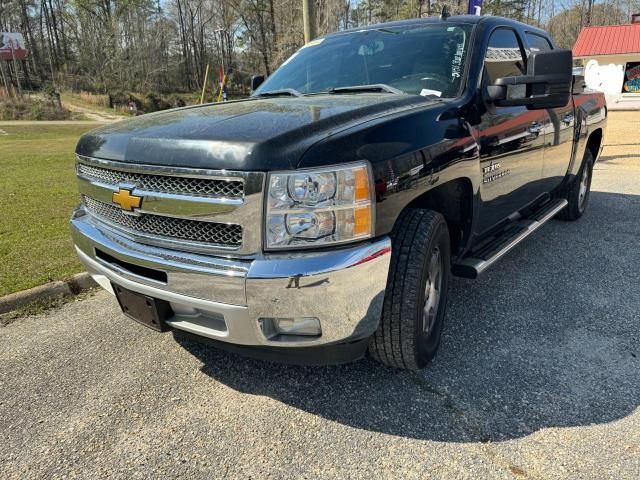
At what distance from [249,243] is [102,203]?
43.0 inches

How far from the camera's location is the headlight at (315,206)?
201 cm

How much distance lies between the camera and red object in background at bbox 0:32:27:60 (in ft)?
142

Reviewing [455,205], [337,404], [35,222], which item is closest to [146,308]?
[337,404]

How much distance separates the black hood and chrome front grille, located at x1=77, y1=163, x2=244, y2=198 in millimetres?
69

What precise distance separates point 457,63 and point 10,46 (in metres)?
50.9

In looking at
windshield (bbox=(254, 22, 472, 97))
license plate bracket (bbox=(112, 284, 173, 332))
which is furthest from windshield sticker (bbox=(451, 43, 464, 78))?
license plate bracket (bbox=(112, 284, 173, 332))

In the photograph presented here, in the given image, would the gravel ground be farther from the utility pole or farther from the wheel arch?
the utility pole

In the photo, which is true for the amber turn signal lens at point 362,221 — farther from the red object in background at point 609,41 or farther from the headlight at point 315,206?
the red object in background at point 609,41

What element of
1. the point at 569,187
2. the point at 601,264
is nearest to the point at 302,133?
the point at 601,264

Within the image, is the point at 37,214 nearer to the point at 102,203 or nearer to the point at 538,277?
the point at 102,203

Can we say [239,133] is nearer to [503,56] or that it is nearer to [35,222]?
[503,56]

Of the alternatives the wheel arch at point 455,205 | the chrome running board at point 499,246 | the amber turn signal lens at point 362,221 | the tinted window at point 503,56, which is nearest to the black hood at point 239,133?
the amber turn signal lens at point 362,221

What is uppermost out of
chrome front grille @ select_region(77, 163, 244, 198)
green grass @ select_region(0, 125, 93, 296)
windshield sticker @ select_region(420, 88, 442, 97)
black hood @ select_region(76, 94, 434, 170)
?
windshield sticker @ select_region(420, 88, 442, 97)

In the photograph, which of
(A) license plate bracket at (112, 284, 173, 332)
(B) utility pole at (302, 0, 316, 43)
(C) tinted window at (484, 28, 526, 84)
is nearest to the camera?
(A) license plate bracket at (112, 284, 173, 332)
